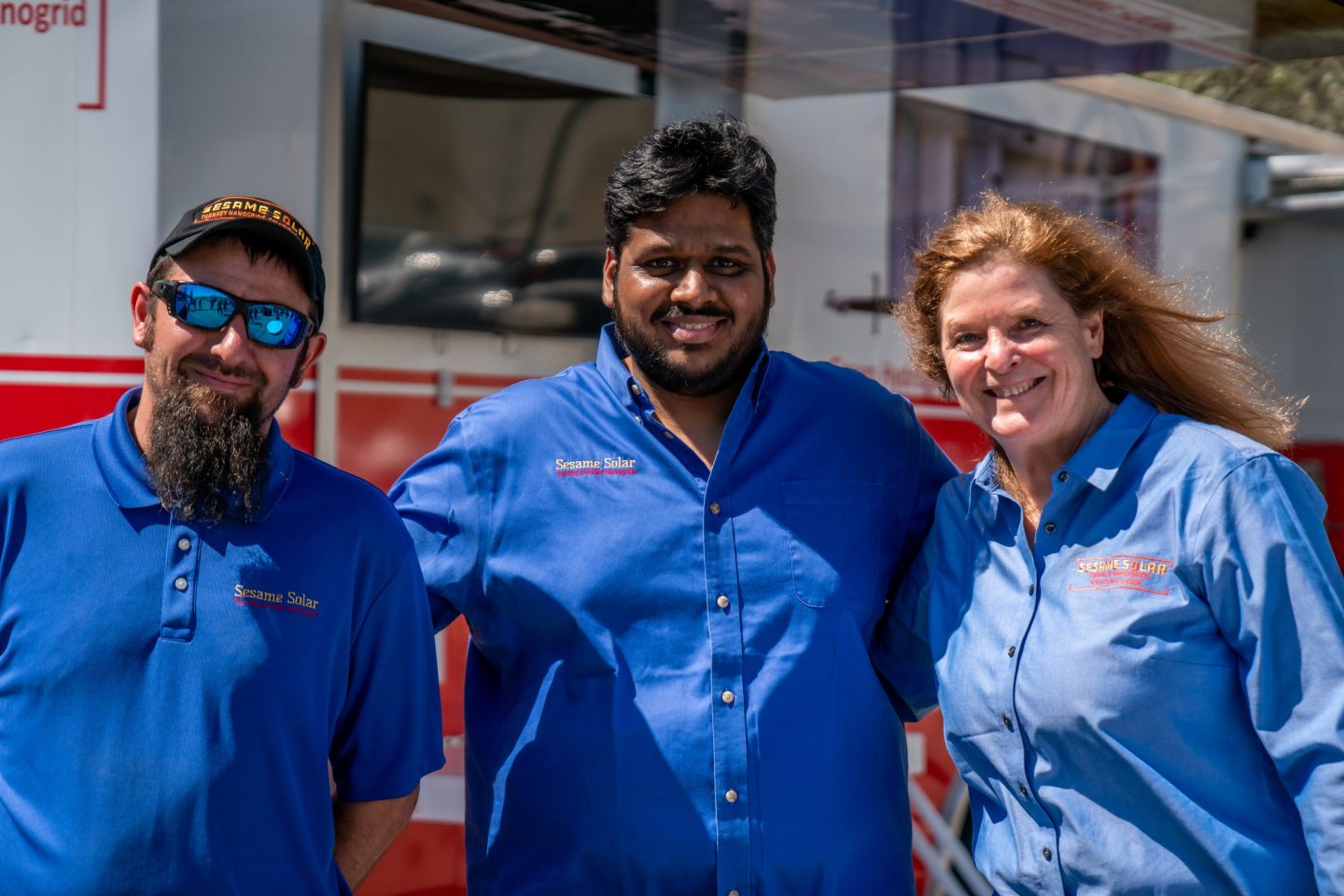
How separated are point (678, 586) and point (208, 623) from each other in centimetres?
75

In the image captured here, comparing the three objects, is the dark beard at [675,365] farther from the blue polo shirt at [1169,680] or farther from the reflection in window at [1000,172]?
the reflection in window at [1000,172]

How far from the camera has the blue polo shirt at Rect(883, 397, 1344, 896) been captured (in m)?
2.04

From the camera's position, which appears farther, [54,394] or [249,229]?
[54,394]

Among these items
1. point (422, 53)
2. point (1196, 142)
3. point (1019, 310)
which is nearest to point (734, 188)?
point (1019, 310)

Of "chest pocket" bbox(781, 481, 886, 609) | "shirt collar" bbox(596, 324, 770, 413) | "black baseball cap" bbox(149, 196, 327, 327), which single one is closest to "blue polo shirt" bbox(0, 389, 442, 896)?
"black baseball cap" bbox(149, 196, 327, 327)

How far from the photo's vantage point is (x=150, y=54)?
2865 millimetres

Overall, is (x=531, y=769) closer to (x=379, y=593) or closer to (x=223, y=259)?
(x=379, y=593)

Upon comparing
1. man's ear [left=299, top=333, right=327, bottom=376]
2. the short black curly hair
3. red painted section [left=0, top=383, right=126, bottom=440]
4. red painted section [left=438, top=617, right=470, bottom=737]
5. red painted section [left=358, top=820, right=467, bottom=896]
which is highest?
the short black curly hair

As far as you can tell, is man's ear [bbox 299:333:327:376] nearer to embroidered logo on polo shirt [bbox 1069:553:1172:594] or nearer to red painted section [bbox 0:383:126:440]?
red painted section [bbox 0:383:126:440]

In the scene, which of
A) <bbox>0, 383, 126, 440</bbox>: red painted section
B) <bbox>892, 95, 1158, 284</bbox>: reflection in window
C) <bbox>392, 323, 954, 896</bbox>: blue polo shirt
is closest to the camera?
<bbox>392, 323, 954, 896</bbox>: blue polo shirt

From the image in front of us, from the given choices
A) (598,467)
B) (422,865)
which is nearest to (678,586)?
(598,467)

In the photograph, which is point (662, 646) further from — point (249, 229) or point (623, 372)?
point (249, 229)

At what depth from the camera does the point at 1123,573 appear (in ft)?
7.14

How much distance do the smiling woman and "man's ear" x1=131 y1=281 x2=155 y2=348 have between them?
1154mm
